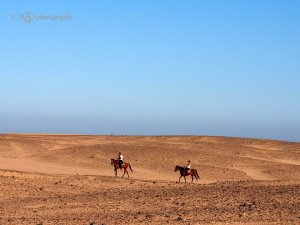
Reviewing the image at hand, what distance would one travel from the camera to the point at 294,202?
21.5 meters

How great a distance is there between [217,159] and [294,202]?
26.1 metres

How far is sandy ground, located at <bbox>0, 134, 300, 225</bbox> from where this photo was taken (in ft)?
62.5

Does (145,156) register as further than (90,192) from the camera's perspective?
Yes

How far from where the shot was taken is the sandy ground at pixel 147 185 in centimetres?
1905

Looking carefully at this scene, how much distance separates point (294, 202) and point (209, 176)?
19.5m

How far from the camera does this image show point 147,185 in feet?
96.8

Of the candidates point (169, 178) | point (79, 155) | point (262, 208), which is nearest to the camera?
point (262, 208)

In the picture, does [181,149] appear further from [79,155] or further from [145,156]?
[79,155]

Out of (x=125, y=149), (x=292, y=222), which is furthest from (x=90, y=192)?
(x=125, y=149)

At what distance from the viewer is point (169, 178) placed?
131 feet

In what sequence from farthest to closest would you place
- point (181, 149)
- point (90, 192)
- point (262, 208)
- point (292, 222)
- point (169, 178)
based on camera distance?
1. point (181, 149)
2. point (169, 178)
3. point (90, 192)
4. point (262, 208)
5. point (292, 222)

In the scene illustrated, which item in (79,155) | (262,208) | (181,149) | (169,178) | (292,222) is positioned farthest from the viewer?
(181,149)

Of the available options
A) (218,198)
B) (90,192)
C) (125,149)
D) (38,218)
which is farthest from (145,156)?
(38,218)

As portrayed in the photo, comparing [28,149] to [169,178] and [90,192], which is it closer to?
[169,178]
